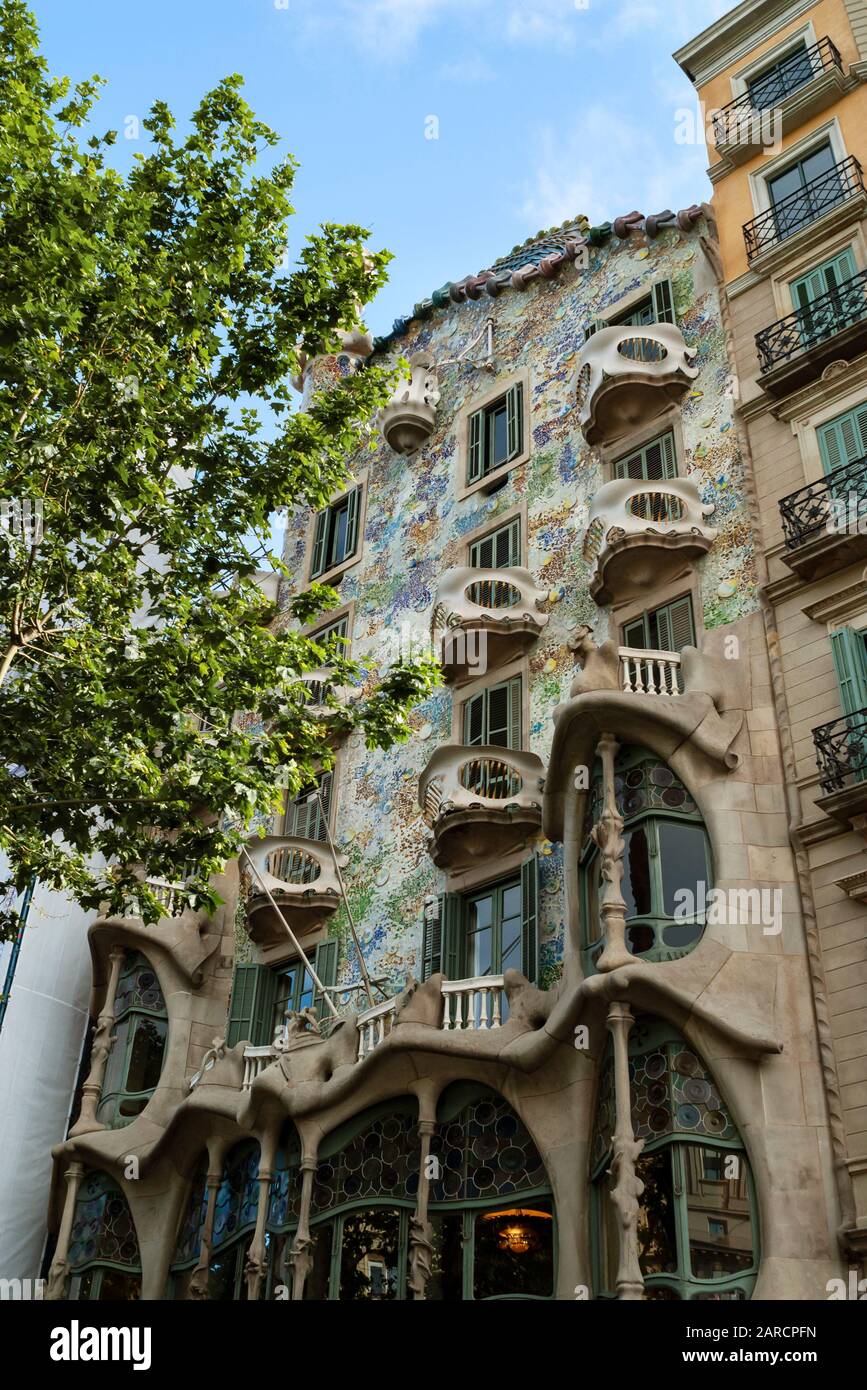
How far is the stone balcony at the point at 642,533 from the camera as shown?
1775cm

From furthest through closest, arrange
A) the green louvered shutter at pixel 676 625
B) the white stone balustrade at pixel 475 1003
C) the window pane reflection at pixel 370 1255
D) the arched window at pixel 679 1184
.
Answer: the green louvered shutter at pixel 676 625
the white stone balustrade at pixel 475 1003
the window pane reflection at pixel 370 1255
the arched window at pixel 679 1184

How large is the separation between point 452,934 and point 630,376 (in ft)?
28.4

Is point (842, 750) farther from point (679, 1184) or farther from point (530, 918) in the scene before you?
point (679, 1184)

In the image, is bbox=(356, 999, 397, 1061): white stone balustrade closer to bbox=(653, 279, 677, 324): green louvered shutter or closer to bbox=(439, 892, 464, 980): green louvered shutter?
bbox=(439, 892, 464, 980): green louvered shutter

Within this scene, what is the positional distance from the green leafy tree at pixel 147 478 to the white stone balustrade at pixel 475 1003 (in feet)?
10.3

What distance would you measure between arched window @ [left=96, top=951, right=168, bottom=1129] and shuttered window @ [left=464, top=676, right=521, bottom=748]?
266 inches

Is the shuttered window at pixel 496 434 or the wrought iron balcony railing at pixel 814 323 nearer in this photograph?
the wrought iron balcony railing at pixel 814 323

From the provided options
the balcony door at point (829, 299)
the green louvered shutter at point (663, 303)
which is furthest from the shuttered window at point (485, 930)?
the green louvered shutter at point (663, 303)

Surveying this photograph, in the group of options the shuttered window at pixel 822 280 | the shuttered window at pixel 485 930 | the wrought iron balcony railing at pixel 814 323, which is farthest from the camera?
the shuttered window at pixel 822 280

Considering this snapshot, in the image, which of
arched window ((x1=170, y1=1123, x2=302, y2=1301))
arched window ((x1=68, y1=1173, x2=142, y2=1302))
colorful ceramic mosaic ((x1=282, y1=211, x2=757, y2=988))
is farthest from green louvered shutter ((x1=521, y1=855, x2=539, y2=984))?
arched window ((x1=68, y1=1173, x2=142, y2=1302))

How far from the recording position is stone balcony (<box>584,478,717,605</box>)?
1775cm

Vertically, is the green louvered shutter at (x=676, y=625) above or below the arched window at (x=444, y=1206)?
above

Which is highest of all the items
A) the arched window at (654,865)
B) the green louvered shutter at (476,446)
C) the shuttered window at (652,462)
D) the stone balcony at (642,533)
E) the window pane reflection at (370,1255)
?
the green louvered shutter at (476,446)

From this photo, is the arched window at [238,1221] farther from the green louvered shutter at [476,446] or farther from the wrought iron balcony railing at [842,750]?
the green louvered shutter at [476,446]
